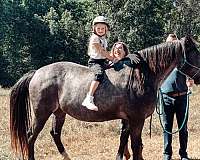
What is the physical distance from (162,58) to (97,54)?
967 mm

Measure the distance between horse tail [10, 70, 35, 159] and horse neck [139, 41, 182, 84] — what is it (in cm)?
212

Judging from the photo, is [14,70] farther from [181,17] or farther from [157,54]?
[157,54]

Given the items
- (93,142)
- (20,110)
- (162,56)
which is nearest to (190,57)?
(162,56)

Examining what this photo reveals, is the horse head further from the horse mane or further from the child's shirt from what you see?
the child's shirt

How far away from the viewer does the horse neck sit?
20.2 ft

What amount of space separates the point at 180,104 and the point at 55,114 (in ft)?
7.09

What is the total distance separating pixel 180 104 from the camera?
7051mm

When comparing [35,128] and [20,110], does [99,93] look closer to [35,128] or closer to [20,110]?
[35,128]

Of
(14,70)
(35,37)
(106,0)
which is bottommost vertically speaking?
(14,70)

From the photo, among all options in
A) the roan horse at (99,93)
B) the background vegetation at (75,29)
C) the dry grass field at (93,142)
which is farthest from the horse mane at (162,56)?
the background vegetation at (75,29)

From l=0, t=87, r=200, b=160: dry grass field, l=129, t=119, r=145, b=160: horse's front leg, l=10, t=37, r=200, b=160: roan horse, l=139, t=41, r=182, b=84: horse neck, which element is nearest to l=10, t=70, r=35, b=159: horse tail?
l=10, t=37, r=200, b=160: roan horse

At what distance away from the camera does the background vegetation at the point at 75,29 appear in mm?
37297

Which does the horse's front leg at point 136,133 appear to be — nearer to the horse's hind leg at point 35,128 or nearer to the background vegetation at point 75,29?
the horse's hind leg at point 35,128

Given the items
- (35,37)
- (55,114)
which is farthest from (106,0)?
(55,114)
